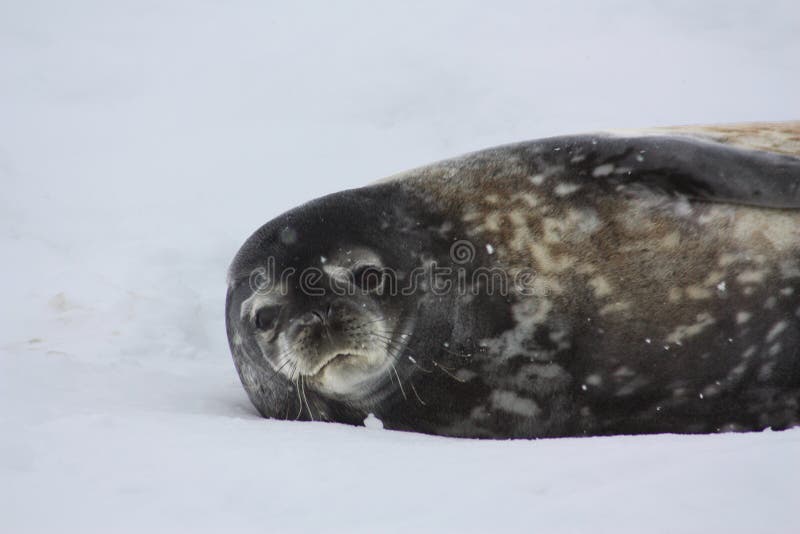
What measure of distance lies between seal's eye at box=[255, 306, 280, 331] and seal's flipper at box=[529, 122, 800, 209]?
47.0 inches

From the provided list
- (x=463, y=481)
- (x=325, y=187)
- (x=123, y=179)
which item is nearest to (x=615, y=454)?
(x=463, y=481)

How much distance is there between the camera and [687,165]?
3449mm

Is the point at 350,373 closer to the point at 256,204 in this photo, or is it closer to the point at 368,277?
the point at 368,277

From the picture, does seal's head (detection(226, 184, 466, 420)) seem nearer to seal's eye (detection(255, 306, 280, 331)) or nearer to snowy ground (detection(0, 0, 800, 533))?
seal's eye (detection(255, 306, 280, 331))

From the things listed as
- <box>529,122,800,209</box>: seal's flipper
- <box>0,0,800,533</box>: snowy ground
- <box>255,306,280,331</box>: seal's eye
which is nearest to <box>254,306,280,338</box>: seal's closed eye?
<box>255,306,280,331</box>: seal's eye

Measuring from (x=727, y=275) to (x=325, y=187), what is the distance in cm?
328

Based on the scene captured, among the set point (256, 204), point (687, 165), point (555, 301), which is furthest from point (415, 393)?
point (256, 204)

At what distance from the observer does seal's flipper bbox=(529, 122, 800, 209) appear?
338 centimetres

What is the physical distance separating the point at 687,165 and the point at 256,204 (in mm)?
3181

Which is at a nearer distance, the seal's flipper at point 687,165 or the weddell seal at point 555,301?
the weddell seal at point 555,301

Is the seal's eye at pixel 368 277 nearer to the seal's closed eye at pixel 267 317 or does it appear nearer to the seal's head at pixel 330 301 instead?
the seal's head at pixel 330 301

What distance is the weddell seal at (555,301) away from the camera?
3.28 metres

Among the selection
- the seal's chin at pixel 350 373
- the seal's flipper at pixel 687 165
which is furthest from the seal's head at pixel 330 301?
the seal's flipper at pixel 687 165

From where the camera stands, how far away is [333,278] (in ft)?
11.3
